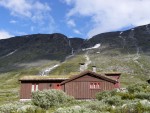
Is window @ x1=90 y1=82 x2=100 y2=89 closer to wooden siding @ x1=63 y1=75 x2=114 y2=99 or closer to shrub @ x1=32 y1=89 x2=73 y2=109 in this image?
wooden siding @ x1=63 y1=75 x2=114 y2=99

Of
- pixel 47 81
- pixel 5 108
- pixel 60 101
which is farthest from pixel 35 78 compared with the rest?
pixel 5 108

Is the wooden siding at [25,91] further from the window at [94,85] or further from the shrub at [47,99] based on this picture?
the shrub at [47,99]

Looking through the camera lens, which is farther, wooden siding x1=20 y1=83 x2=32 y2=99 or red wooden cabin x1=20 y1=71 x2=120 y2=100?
wooden siding x1=20 y1=83 x2=32 y2=99

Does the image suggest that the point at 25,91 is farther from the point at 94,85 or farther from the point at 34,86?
the point at 94,85

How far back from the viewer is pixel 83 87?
57750 mm

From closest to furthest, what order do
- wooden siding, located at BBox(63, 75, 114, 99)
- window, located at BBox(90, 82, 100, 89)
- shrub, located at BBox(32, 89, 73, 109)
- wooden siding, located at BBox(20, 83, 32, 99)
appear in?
shrub, located at BBox(32, 89, 73, 109) < wooden siding, located at BBox(63, 75, 114, 99) < window, located at BBox(90, 82, 100, 89) < wooden siding, located at BBox(20, 83, 32, 99)

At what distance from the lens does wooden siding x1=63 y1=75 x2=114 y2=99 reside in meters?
57.2

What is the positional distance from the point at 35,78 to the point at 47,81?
2.41 meters

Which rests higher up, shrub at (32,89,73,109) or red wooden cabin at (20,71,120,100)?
red wooden cabin at (20,71,120,100)

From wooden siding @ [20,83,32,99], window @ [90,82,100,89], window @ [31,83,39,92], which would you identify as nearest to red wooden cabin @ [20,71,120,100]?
window @ [90,82,100,89]

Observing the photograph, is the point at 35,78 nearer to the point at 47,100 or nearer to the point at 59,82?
the point at 59,82

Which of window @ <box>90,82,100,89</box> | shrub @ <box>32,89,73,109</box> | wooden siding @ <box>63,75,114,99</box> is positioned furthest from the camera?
window @ <box>90,82,100,89</box>

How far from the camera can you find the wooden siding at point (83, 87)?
57250mm

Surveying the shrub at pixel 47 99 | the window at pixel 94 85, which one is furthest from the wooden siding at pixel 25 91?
the shrub at pixel 47 99
